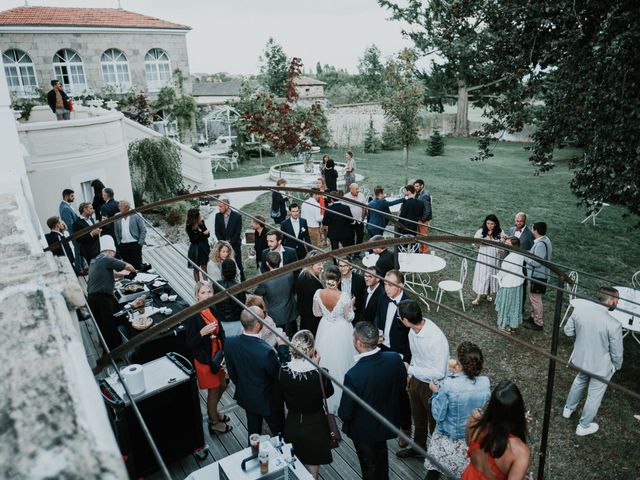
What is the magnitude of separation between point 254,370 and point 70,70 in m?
29.4

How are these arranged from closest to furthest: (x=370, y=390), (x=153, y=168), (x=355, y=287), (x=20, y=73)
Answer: (x=370, y=390), (x=355, y=287), (x=153, y=168), (x=20, y=73)

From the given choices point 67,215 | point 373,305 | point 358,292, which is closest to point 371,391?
point 373,305

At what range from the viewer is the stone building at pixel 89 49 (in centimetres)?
2625

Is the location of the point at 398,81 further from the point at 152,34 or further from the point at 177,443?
the point at 152,34

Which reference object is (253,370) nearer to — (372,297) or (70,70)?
(372,297)

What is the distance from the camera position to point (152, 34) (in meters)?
29.3

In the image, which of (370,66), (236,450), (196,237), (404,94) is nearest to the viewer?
(236,450)

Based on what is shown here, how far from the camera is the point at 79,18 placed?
27.7 metres

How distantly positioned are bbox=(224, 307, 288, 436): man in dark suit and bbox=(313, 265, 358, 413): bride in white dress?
2.42 feet

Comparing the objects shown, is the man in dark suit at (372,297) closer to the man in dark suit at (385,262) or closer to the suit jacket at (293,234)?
the man in dark suit at (385,262)

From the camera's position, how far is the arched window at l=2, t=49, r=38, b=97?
26.1 metres

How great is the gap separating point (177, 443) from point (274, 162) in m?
22.9

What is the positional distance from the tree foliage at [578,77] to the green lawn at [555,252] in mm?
2071

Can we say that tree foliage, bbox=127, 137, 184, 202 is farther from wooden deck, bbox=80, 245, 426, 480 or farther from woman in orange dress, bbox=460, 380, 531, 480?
woman in orange dress, bbox=460, 380, 531, 480
